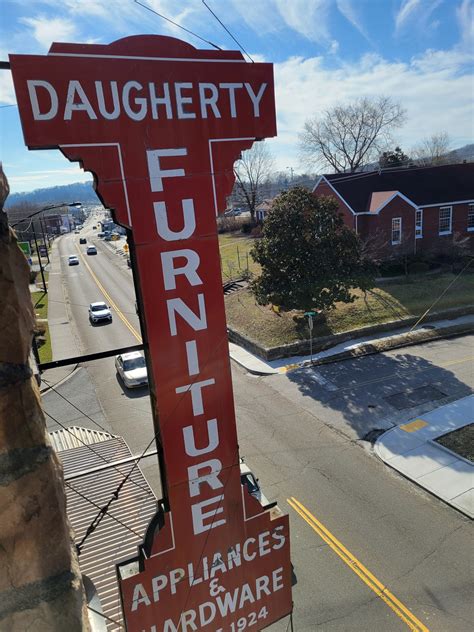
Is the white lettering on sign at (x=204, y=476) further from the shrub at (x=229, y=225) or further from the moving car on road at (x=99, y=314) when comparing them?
the shrub at (x=229, y=225)

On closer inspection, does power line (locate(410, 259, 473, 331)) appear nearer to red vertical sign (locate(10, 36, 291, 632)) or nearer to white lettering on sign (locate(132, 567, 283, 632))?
white lettering on sign (locate(132, 567, 283, 632))

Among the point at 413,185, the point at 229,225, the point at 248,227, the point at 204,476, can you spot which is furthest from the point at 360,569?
the point at 229,225

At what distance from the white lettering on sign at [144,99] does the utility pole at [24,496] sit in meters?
2.02

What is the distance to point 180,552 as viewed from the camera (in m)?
4.54

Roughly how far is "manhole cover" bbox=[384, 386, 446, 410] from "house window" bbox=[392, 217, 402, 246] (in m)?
18.6

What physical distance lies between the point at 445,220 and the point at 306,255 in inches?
727

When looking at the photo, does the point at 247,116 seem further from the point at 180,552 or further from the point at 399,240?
the point at 399,240

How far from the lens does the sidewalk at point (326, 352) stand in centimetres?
2161

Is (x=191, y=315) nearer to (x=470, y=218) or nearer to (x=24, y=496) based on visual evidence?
(x=24, y=496)

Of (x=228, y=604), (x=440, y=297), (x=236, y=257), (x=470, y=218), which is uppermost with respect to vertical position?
(x=470, y=218)

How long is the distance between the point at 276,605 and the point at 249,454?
9.62 m

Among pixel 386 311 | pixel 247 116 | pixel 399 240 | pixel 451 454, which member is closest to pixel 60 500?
pixel 247 116

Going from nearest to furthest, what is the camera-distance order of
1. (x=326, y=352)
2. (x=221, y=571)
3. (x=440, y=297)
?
(x=221, y=571) → (x=326, y=352) → (x=440, y=297)

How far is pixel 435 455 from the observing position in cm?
1398
